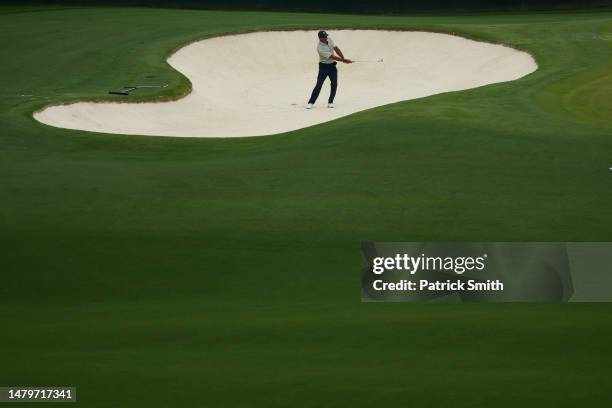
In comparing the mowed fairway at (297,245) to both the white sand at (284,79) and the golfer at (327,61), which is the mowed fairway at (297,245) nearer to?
the white sand at (284,79)

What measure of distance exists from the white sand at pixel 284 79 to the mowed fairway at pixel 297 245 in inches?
55.4

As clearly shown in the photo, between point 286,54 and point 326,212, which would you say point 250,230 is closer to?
point 326,212

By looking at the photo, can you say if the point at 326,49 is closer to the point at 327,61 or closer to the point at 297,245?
the point at 327,61

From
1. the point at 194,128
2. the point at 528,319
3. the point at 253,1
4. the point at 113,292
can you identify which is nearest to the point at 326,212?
the point at 113,292

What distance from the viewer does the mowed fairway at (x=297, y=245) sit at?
361 inches

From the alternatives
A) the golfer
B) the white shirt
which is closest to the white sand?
the golfer

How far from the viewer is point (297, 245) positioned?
14.4 m

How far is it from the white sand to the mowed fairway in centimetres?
141

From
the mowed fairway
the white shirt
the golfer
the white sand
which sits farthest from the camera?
the white shirt

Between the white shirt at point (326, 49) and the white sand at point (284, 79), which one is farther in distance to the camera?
the white shirt at point (326, 49)

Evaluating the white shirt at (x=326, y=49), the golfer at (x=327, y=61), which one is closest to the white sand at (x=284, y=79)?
the golfer at (x=327, y=61)

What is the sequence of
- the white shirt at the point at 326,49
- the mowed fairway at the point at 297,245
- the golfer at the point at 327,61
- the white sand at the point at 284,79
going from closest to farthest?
the mowed fairway at the point at 297,245, the white sand at the point at 284,79, the golfer at the point at 327,61, the white shirt at the point at 326,49

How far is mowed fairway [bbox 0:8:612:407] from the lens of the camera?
9164 millimetres

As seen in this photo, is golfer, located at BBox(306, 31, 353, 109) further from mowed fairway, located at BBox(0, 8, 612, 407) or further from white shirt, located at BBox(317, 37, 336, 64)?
mowed fairway, located at BBox(0, 8, 612, 407)
